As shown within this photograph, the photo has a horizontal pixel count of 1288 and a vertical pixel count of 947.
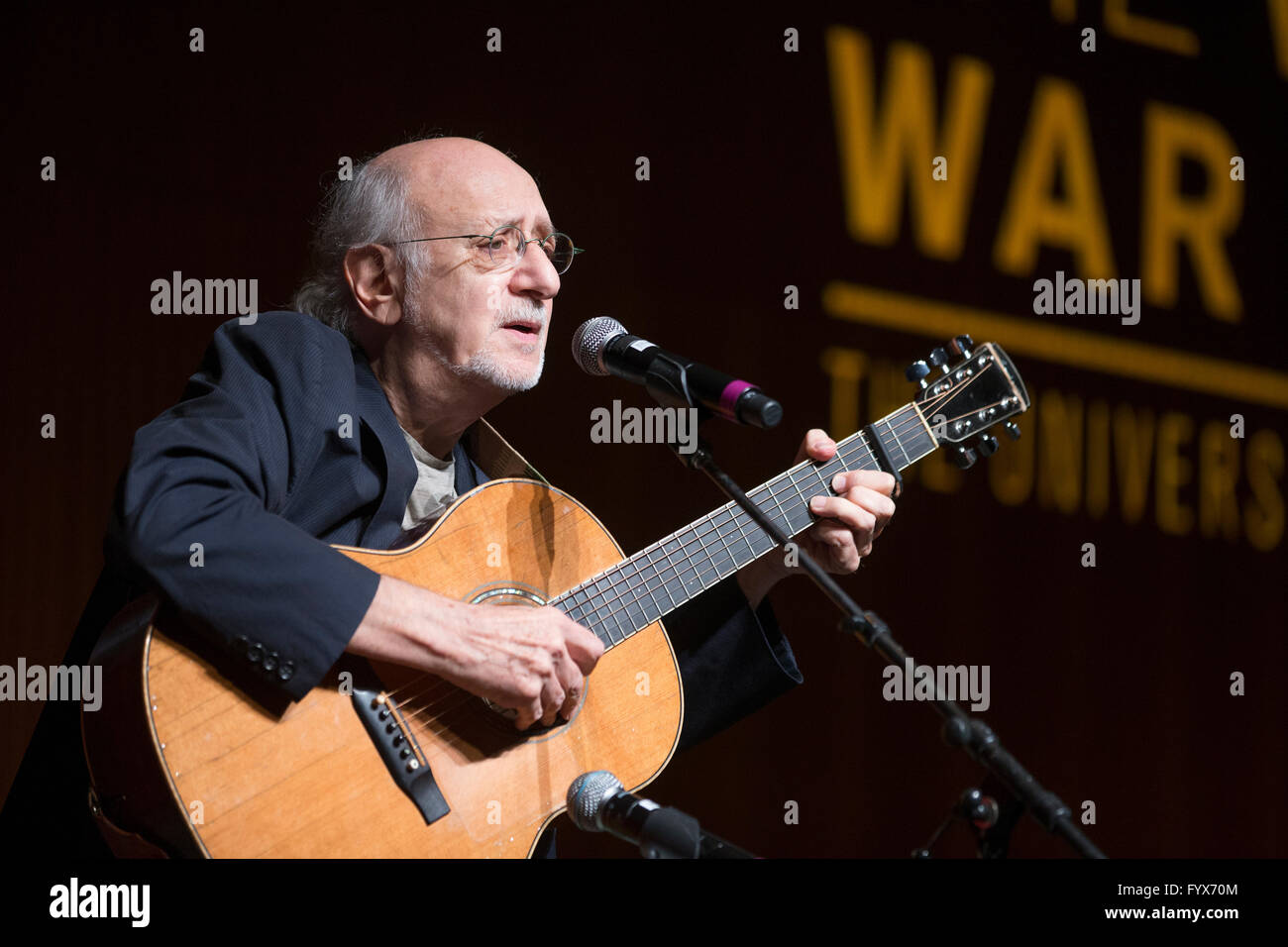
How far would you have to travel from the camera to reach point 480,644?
1863 mm

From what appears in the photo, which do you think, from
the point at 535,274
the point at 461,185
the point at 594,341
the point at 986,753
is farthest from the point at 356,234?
the point at 986,753

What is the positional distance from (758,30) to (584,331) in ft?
6.56

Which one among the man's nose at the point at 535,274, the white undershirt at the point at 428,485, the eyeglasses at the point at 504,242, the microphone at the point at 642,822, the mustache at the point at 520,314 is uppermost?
the eyeglasses at the point at 504,242

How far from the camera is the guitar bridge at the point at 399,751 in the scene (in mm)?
1846

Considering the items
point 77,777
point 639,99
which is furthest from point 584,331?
point 639,99

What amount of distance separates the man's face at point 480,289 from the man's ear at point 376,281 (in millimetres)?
36

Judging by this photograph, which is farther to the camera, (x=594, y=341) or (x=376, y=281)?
(x=376, y=281)

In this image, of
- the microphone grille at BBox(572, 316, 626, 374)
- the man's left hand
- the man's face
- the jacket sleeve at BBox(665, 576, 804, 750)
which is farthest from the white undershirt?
the man's left hand

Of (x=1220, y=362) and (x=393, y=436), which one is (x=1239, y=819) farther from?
(x=393, y=436)

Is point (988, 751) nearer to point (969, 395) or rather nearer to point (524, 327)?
point (969, 395)

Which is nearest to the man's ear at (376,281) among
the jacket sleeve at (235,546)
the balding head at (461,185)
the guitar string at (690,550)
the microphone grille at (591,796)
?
the balding head at (461,185)

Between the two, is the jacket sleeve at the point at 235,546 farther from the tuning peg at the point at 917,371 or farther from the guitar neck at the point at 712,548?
the tuning peg at the point at 917,371

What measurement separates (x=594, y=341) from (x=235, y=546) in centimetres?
67

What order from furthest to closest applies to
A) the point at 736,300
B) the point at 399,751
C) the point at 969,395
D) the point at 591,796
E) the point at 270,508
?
the point at 736,300
the point at 969,395
the point at 270,508
the point at 399,751
the point at 591,796
